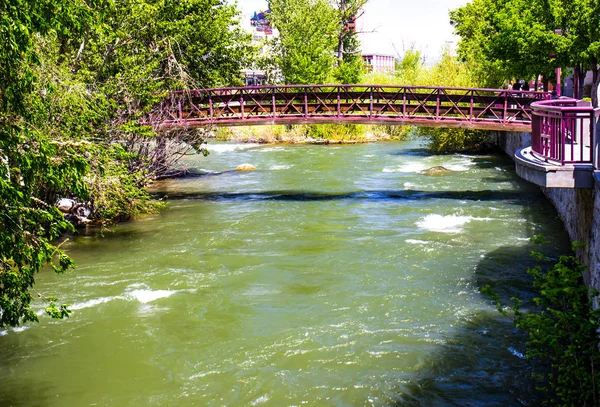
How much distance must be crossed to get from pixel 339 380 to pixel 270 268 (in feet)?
19.4

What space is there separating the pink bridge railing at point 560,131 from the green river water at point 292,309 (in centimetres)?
295

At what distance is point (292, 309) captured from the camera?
13.4 m

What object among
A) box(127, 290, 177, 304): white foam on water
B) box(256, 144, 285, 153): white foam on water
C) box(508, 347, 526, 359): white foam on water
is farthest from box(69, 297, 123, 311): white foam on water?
box(256, 144, 285, 153): white foam on water

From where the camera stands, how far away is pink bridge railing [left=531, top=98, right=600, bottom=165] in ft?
37.2

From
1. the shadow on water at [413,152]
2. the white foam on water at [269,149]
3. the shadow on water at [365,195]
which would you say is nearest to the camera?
the shadow on water at [365,195]

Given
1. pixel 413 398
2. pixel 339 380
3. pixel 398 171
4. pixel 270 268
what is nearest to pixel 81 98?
pixel 270 268

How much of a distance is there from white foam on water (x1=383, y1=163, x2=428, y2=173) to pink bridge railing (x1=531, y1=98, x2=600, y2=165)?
61.8 ft

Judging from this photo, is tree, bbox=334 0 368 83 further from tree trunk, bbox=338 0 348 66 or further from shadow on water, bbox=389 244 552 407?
shadow on water, bbox=389 244 552 407

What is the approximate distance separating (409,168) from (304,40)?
25.3m

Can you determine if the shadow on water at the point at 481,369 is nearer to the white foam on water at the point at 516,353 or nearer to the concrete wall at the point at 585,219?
the white foam on water at the point at 516,353

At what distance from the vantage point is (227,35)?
2980cm

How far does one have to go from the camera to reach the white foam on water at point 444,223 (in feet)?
64.6

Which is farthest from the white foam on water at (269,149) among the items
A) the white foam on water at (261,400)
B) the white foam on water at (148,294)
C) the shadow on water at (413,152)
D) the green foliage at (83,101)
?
the white foam on water at (261,400)

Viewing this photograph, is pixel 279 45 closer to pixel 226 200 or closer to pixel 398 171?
pixel 398 171
